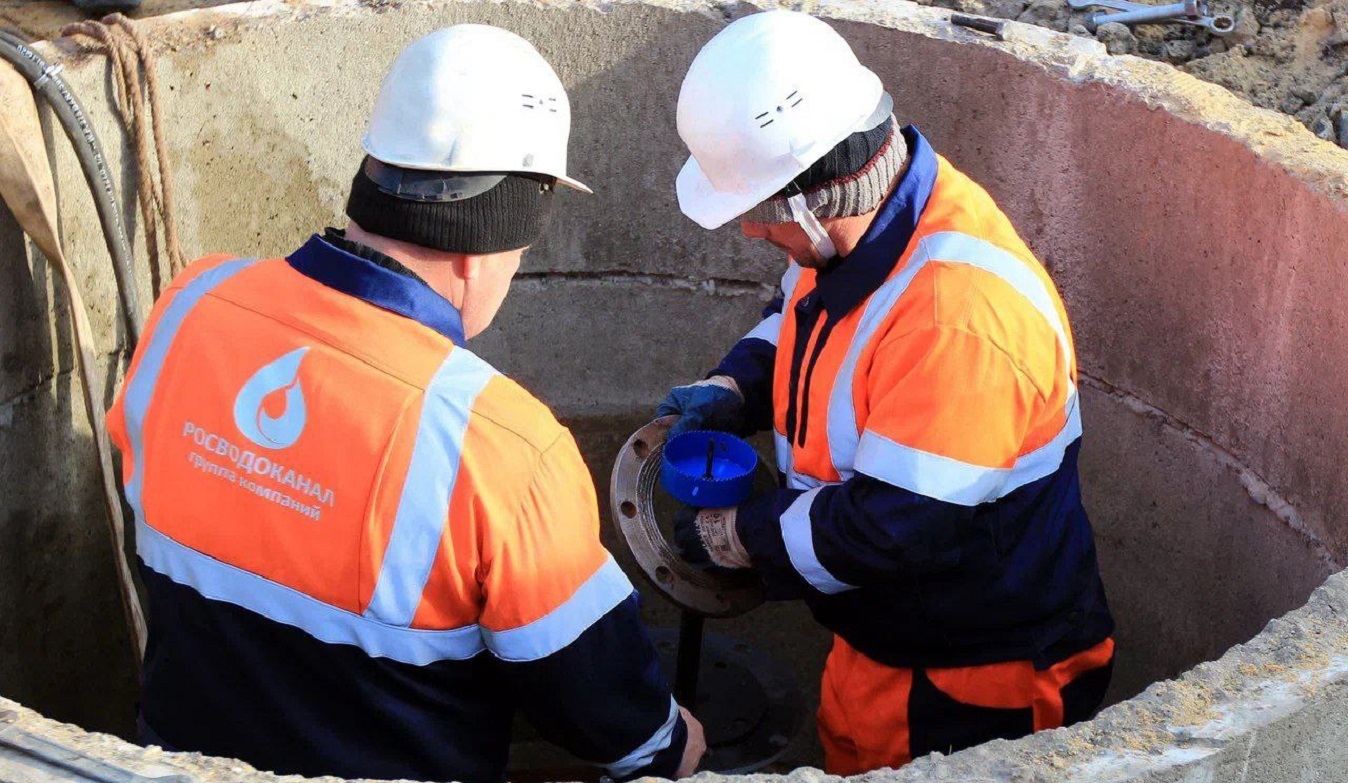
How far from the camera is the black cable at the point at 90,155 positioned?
3.46m

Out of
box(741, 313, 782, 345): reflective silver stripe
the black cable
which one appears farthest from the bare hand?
the black cable

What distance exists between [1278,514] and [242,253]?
2.91 meters

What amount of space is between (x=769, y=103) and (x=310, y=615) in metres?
1.35

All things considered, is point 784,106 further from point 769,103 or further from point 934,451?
point 934,451

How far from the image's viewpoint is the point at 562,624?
240cm

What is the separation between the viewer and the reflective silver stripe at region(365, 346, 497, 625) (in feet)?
7.47

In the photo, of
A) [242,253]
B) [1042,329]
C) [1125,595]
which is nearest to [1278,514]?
[1125,595]

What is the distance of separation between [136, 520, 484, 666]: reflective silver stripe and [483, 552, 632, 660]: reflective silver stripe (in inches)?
2.5

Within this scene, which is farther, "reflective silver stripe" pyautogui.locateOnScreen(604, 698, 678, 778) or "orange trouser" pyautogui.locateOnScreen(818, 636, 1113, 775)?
"orange trouser" pyautogui.locateOnScreen(818, 636, 1113, 775)

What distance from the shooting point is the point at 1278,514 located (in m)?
3.58

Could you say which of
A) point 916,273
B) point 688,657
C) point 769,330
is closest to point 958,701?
point 688,657

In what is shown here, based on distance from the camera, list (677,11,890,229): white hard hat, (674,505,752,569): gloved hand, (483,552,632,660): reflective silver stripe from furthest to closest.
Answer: (674,505,752,569): gloved hand, (677,11,890,229): white hard hat, (483,552,632,660): reflective silver stripe

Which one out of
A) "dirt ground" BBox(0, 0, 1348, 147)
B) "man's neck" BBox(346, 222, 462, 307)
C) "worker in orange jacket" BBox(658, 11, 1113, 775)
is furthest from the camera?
"dirt ground" BBox(0, 0, 1348, 147)

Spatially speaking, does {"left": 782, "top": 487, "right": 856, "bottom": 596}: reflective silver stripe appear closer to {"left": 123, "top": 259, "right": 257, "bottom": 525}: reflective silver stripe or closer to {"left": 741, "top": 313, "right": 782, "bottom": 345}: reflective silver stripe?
{"left": 741, "top": 313, "right": 782, "bottom": 345}: reflective silver stripe
